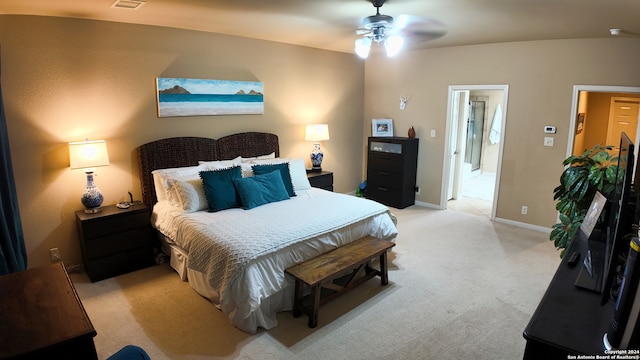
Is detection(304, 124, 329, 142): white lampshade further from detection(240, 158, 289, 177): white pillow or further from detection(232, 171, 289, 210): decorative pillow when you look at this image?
detection(232, 171, 289, 210): decorative pillow

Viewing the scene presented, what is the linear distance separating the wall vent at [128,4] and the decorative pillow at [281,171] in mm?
1890

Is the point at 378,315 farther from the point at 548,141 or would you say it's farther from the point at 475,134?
the point at 475,134

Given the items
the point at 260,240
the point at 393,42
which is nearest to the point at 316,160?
the point at 393,42

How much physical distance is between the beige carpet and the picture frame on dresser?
252 cm

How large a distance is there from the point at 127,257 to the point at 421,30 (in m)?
3.89

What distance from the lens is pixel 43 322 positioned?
1459mm

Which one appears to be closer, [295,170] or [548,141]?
[295,170]

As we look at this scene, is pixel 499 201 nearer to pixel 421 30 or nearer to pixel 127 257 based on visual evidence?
pixel 421 30

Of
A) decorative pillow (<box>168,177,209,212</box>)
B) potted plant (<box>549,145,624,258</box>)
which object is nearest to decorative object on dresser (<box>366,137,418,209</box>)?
potted plant (<box>549,145,624,258</box>)

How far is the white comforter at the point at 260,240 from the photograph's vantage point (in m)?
2.69

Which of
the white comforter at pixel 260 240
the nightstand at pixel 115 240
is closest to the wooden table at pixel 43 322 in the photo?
the white comforter at pixel 260 240

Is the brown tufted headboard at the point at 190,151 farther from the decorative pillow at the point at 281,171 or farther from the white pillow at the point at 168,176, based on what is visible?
the decorative pillow at the point at 281,171

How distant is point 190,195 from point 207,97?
1.33 meters

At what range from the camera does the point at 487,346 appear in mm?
2568
